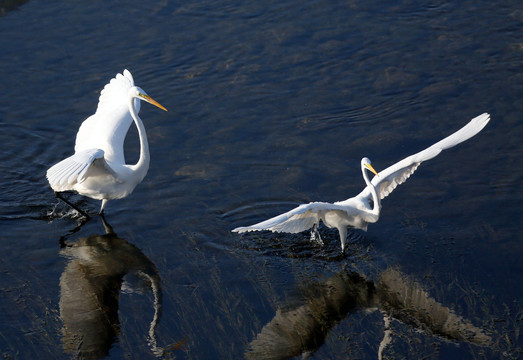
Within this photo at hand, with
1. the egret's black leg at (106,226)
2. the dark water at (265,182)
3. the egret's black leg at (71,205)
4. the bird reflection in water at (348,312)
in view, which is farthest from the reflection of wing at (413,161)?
the egret's black leg at (71,205)

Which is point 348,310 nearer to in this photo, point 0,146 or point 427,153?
point 427,153

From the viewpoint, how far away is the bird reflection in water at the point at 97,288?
22.6ft

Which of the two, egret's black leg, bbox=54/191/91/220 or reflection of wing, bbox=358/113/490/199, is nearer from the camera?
reflection of wing, bbox=358/113/490/199

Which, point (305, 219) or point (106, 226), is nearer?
point (305, 219)

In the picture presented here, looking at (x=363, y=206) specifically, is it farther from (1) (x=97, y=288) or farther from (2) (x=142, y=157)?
(1) (x=97, y=288)

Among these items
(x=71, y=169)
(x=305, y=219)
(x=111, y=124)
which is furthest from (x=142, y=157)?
(x=305, y=219)

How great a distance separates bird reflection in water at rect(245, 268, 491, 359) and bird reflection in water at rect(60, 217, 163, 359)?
116 centimetres

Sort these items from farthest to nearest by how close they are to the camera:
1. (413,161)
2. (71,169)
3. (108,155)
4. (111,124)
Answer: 1. (111,124)
2. (108,155)
3. (413,161)
4. (71,169)

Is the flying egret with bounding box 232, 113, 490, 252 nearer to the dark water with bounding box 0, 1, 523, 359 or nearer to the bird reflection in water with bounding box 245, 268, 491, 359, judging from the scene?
the dark water with bounding box 0, 1, 523, 359

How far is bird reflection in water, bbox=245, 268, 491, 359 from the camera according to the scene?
6773 millimetres

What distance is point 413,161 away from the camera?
8062mm

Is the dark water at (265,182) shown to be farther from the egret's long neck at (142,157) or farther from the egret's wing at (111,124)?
the egret's wing at (111,124)

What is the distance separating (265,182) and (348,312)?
2.69 m

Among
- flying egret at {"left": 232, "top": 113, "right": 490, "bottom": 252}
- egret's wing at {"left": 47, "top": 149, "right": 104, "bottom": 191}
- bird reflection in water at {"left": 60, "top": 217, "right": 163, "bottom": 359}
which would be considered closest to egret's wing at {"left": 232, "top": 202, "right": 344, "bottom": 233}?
flying egret at {"left": 232, "top": 113, "right": 490, "bottom": 252}
